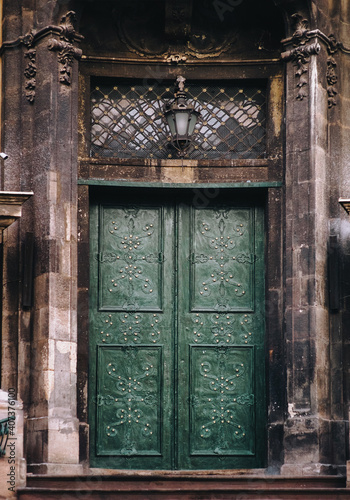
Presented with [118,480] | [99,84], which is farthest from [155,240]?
[118,480]

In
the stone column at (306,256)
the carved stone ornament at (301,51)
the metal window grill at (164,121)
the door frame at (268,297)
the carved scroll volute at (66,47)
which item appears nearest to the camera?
the stone column at (306,256)

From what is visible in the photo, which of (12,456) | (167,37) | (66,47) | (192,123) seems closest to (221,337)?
(192,123)

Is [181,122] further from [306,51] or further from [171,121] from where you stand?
[306,51]

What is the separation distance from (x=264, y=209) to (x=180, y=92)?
190 centimetres

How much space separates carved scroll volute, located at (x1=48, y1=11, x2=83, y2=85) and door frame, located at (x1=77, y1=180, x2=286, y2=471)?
1420 mm

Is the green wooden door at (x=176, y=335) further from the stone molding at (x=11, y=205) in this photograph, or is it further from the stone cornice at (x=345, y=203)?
the stone cornice at (x=345, y=203)

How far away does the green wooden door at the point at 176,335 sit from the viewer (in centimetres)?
1888

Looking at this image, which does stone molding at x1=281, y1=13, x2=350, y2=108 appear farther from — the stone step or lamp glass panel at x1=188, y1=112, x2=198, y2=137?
the stone step

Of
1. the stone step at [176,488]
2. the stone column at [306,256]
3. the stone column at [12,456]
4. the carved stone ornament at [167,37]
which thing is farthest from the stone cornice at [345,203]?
the stone column at [12,456]

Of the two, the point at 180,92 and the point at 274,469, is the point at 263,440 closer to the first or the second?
the point at 274,469

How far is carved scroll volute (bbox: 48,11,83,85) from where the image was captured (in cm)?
1883

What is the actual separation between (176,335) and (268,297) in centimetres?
130

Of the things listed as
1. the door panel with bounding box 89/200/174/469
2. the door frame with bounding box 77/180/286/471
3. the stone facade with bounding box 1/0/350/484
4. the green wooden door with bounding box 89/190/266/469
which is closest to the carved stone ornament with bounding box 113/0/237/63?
the stone facade with bounding box 1/0/350/484

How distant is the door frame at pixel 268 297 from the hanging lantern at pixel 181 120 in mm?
568
